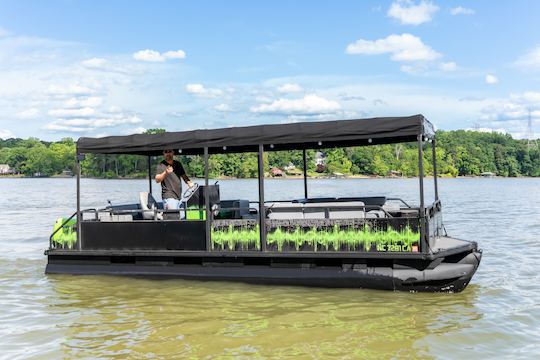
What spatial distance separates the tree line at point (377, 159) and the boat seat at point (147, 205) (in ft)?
18.3

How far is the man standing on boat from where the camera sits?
952cm

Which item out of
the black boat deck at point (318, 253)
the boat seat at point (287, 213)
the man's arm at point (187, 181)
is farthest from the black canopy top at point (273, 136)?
the black boat deck at point (318, 253)

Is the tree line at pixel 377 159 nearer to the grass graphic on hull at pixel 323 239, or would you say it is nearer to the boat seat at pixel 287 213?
the grass graphic on hull at pixel 323 239

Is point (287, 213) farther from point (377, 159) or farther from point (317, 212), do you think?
point (377, 159)

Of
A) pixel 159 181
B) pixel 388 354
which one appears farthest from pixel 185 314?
pixel 388 354

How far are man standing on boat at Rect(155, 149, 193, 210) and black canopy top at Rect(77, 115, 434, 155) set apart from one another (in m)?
0.36

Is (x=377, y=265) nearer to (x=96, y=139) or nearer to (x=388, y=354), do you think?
(x=388, y=354)

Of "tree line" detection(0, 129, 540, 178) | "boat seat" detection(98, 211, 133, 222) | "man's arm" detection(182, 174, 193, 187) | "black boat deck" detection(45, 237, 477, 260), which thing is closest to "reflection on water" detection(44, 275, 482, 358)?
"black boat deck" detection(45, 237, 477, 260)

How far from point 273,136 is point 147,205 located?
2955mm

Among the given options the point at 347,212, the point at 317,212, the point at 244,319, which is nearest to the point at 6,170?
the point at 317,212

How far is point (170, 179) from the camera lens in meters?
9.70

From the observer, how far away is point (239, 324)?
7668mm

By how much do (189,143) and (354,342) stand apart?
4.21 m

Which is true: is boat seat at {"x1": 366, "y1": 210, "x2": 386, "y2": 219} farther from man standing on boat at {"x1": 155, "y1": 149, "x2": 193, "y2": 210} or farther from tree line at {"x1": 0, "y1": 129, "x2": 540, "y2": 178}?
tree line at {"x1": 0, "y1": 129, "x2": 540, "y2": 178}
